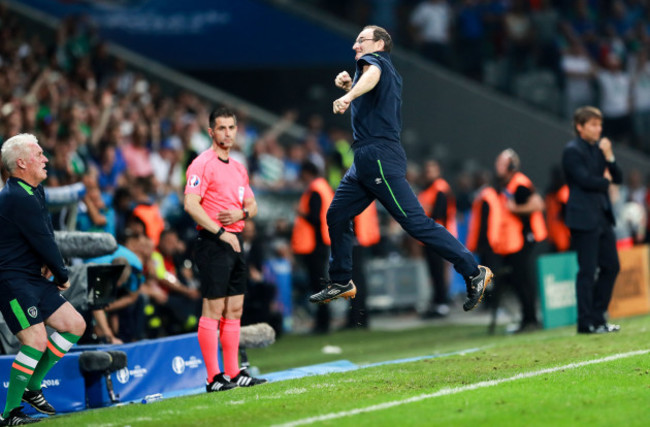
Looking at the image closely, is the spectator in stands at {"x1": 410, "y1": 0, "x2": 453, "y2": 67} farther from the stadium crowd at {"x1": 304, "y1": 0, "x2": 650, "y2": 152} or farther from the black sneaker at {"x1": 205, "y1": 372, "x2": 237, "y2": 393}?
the black sneaker at {"x1": 205, "y1": 372, "x2": 237, "y2": 393}

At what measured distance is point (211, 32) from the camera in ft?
70.6

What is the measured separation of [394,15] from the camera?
2288 centimetres

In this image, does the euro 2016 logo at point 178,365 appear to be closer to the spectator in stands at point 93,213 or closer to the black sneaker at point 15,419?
the black sneaker at point 15,419

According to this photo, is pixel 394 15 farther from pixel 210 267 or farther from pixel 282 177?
pixel 210 267

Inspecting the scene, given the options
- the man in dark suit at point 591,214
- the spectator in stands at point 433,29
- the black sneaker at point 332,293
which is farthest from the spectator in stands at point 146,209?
the spectator in stands at point 433,29

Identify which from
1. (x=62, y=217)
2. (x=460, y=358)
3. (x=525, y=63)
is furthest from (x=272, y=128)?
(x=460, y=358)

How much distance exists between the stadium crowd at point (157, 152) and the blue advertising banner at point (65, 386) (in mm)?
1520

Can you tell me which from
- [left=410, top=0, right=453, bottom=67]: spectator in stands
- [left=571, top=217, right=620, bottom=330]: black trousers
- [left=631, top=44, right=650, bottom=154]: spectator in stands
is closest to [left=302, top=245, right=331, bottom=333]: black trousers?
[left=571, top=217, right=620, bottom=330]: black trousers

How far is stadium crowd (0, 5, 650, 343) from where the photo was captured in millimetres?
12992

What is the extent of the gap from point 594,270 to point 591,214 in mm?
627

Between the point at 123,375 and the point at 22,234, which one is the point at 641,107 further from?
the point at 22,234

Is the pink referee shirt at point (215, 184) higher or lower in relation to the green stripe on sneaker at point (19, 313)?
higher

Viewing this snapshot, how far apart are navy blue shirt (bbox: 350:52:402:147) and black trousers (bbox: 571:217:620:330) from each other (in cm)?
392

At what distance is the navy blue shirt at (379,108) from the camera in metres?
8.93
